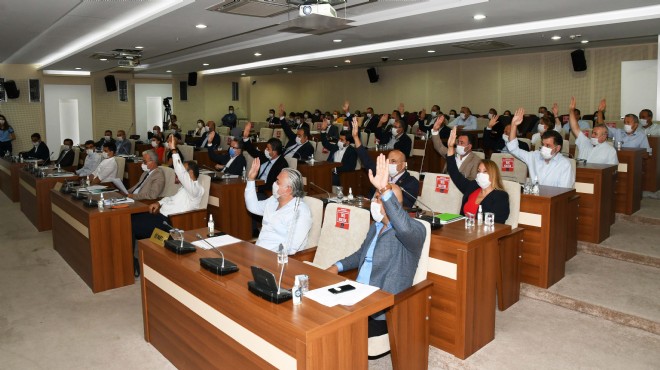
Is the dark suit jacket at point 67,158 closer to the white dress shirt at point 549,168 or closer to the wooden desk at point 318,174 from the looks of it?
the wooden desk at point 318,174

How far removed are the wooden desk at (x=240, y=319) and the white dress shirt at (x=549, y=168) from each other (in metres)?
3.30

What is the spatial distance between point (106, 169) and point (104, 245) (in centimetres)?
307

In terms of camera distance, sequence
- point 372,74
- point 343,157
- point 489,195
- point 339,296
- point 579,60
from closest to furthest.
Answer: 1. point 339,296
2. point 489,195
3. point 343,157
4. point 579,60
5. point 372,74

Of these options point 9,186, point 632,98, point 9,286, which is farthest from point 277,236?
point 632,98

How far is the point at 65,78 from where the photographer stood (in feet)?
52.0

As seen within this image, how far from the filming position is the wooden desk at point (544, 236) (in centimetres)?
450

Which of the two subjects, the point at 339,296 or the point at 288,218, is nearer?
the point at 339,296

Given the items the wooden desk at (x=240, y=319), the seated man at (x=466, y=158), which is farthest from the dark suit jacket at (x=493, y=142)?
the wooden desk at (x=240, y=319)

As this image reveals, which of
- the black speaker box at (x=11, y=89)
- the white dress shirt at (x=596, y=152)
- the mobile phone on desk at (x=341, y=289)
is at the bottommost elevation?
the mobile phone on desk at (x=341, y=289)

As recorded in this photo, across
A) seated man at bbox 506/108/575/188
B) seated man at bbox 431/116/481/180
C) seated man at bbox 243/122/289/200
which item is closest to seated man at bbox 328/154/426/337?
seated man at bbox 506/108/575/188

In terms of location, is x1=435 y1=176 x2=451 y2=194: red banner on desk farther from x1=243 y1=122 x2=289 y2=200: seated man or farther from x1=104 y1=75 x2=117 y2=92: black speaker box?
x1=104 y1=75 x2=117 y2=92: black speaker box

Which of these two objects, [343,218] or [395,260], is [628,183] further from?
[395,260]

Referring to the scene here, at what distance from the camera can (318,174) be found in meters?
7.98

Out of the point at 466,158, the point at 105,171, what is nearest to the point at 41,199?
the point at 105,171
